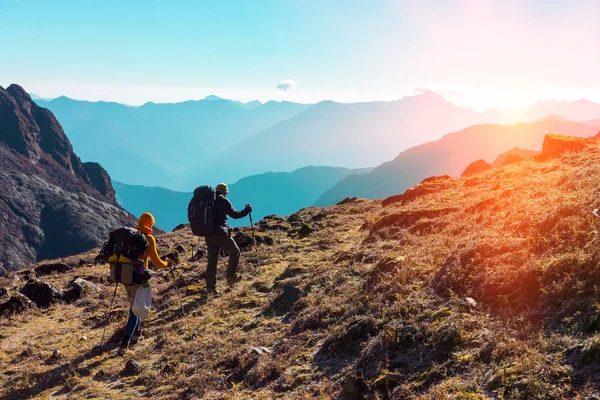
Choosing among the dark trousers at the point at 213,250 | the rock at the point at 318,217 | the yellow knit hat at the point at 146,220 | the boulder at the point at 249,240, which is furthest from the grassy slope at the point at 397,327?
the rock at the point at 318,217

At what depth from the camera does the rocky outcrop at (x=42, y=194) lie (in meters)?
108

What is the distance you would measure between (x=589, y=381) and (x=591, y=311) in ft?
5.06

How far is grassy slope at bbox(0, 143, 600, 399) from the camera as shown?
5.44 meters

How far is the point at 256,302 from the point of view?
11789mm

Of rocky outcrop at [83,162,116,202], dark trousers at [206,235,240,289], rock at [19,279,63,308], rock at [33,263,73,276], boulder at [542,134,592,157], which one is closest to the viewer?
dark trousers at [206,235,240,289]

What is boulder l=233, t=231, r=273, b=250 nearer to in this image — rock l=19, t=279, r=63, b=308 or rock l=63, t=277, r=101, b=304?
rock l=63, t=277, r=101, b=304

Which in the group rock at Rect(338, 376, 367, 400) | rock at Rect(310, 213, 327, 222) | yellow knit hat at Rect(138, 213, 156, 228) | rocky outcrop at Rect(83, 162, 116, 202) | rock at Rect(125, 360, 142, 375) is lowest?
rock at Rect(125, 360, 142, 375)

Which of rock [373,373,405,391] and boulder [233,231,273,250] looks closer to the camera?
rock [373,373,405,391]

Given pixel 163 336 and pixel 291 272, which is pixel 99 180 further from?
pixel 163 336

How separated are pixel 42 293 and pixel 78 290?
122 cm

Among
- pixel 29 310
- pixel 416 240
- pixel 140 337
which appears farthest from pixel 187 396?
pixel 29 310

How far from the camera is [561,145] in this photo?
26.7 meters

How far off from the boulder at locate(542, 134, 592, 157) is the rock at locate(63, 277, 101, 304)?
28.2m

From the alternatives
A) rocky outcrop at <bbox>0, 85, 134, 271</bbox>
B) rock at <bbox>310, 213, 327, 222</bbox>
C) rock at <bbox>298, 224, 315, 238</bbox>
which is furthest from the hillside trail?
rocky outcrop at <bbox>0, 85, 134, 271</bbox>
